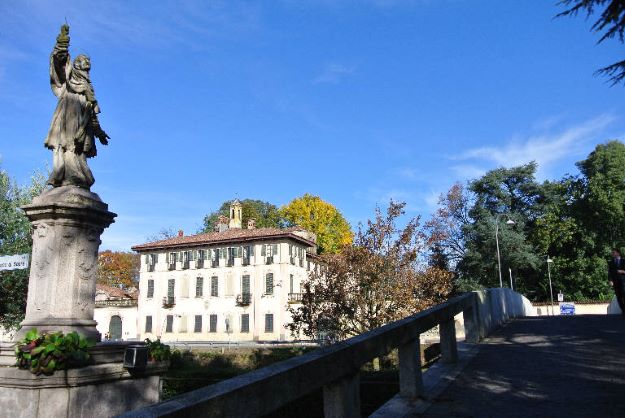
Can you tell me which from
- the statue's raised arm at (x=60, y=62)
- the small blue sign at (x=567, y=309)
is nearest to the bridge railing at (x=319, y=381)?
the statue's raised arm at (x=60, y=62)

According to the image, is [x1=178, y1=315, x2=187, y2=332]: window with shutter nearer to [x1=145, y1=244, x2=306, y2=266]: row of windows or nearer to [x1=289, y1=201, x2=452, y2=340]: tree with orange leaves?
[x1=145, y1=244, x2=306, y2=266]: row of windows

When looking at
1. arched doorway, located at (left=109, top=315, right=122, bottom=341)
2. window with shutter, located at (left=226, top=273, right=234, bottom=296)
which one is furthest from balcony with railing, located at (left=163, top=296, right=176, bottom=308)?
Answer: window with shutter, located at (left=226, top=273, right=234, bottom=296)

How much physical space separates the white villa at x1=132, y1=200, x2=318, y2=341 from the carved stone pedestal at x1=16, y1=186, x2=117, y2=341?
40.4 m

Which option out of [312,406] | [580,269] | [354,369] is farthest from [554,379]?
[580,269]

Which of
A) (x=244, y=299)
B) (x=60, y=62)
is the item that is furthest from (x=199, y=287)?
(x=60, y=62)

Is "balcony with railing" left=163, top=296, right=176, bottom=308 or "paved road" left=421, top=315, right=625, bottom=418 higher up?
"balcony with railing" left=163, top=296, right=176, bottom=308

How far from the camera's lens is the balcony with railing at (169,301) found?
52406 mm

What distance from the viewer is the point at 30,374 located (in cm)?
632

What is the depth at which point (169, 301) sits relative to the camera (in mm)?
52750

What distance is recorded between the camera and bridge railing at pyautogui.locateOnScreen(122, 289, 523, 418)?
6.92 ft

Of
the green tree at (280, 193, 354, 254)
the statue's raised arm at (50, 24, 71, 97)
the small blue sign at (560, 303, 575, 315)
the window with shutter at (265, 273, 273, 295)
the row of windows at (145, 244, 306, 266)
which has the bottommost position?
the small blue sign at (560, 303, 575, 315)

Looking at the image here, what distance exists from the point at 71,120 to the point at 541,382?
815cm

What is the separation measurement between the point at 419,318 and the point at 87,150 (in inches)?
259

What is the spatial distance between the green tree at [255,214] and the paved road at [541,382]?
58.8 meters
